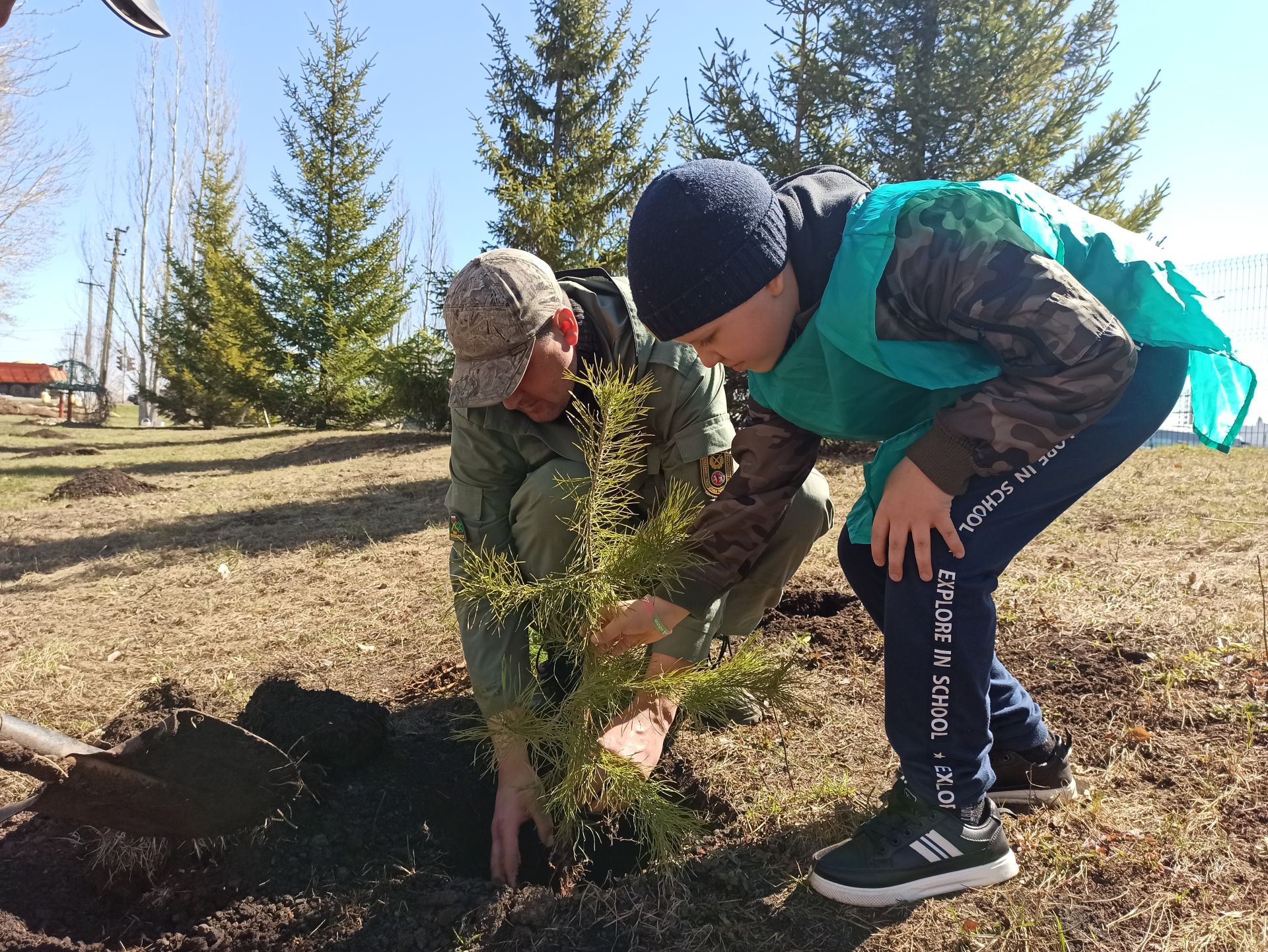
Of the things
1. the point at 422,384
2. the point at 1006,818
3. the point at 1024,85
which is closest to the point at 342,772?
the point at 1006,818

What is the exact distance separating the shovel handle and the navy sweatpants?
1.71 m

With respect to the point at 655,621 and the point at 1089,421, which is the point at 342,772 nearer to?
the point at 655,621

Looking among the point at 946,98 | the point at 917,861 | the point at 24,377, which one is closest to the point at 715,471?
the point at 917,861

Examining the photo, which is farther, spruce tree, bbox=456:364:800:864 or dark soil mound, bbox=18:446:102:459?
dark soil mound, bbox=18:446:102:459

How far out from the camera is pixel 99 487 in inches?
314

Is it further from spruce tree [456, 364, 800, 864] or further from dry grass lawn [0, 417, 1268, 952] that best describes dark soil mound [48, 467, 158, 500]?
spruce tree [456, 364, 800, 864]

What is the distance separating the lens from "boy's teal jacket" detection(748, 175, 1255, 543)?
4.81 feet

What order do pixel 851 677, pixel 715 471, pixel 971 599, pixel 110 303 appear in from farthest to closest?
pixel 110 303 < pixel 851 677 < pixel 715 471 < pixel 971 599

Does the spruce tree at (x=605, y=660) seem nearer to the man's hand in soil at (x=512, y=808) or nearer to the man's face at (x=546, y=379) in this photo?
the man's hand in soil at (x=512, y=808)

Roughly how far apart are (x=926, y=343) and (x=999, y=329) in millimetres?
127

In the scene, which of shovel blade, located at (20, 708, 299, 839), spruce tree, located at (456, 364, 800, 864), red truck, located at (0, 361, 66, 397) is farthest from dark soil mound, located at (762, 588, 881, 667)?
red truck, located at (0, 361, 66, 397)

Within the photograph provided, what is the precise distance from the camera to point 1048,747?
190 cm

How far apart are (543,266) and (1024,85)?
26.5 ft

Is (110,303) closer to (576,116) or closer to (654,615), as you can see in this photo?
(576,116)
